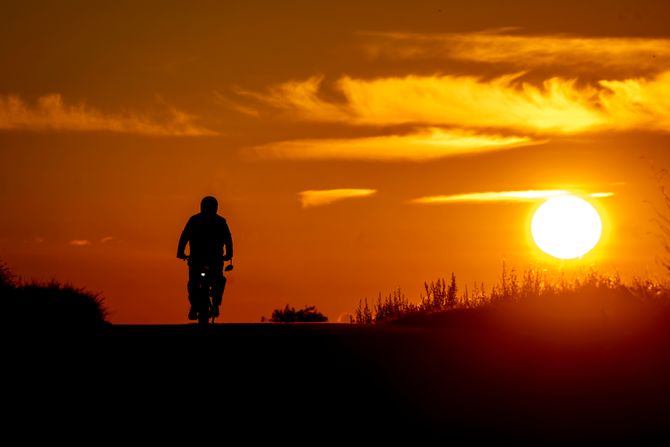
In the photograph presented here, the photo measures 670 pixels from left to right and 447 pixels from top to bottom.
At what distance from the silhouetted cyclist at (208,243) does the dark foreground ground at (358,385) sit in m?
3.47

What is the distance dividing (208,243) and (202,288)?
0.81 m

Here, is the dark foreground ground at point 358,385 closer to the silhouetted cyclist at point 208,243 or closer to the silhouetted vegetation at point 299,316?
the silhouetted cyclist at point 208,243

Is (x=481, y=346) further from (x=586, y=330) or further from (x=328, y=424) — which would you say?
(x=328, y=424)

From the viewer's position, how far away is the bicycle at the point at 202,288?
20.8 metres

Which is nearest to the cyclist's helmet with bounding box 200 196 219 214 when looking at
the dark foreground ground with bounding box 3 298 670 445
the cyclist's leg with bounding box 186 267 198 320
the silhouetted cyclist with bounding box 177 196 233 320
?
the silhouetted cyclist with bounding box 177 196 233 320

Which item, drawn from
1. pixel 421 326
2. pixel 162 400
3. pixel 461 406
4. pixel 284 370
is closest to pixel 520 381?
pixel 461 406

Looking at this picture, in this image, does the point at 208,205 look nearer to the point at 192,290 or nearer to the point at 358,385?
the point at 192,290

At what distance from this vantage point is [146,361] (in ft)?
44.5

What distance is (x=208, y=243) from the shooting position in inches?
819

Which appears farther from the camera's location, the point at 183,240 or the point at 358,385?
the point at 183,240

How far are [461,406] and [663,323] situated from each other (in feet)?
20.9

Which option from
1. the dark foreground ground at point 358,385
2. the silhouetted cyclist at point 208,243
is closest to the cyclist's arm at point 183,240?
the silhouetted cyclist at point 208,243

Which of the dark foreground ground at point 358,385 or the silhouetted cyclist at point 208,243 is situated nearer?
the dark foreground ground at point 358,385

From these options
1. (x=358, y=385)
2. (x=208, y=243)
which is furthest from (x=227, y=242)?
(x=358, y=385)
